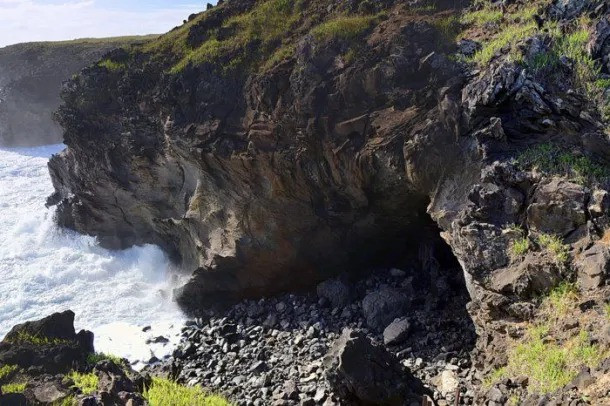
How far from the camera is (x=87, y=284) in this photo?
2827cm

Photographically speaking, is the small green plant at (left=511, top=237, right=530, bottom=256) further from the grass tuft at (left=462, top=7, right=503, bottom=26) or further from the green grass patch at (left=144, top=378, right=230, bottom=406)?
the grass tuft at (left=462, top=7, right=503, bottom=26)

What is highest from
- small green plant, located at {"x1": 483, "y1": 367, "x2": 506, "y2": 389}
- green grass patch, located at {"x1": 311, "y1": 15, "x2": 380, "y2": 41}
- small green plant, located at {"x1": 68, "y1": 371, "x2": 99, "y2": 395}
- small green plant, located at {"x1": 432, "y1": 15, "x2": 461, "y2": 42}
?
green grass patch, located at {"x1": 311, "y1": 15, "x2": 380, "y2": 41}

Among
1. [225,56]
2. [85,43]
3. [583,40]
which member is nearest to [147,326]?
[225,56]

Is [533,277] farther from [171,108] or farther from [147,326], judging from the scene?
[171,108]

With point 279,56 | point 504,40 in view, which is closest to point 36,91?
point 279,56

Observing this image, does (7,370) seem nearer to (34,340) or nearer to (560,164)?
(34,340)

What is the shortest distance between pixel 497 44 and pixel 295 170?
9.10 metres

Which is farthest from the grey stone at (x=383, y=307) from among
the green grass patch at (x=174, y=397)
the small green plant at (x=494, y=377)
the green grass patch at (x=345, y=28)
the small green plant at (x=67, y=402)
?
the green grass patch at (x=345, y=28)

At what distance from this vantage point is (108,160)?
28.9 meters

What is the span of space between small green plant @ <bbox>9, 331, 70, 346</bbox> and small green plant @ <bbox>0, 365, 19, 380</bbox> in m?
1.33

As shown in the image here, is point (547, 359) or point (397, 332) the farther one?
point (397, 332)

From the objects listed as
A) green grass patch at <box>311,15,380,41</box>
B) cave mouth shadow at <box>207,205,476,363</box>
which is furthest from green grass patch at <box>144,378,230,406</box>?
green grass patch at <box>311,15,380,41</box>

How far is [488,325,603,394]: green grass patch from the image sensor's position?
1002cm

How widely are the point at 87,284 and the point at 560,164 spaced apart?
24876 millimetres
